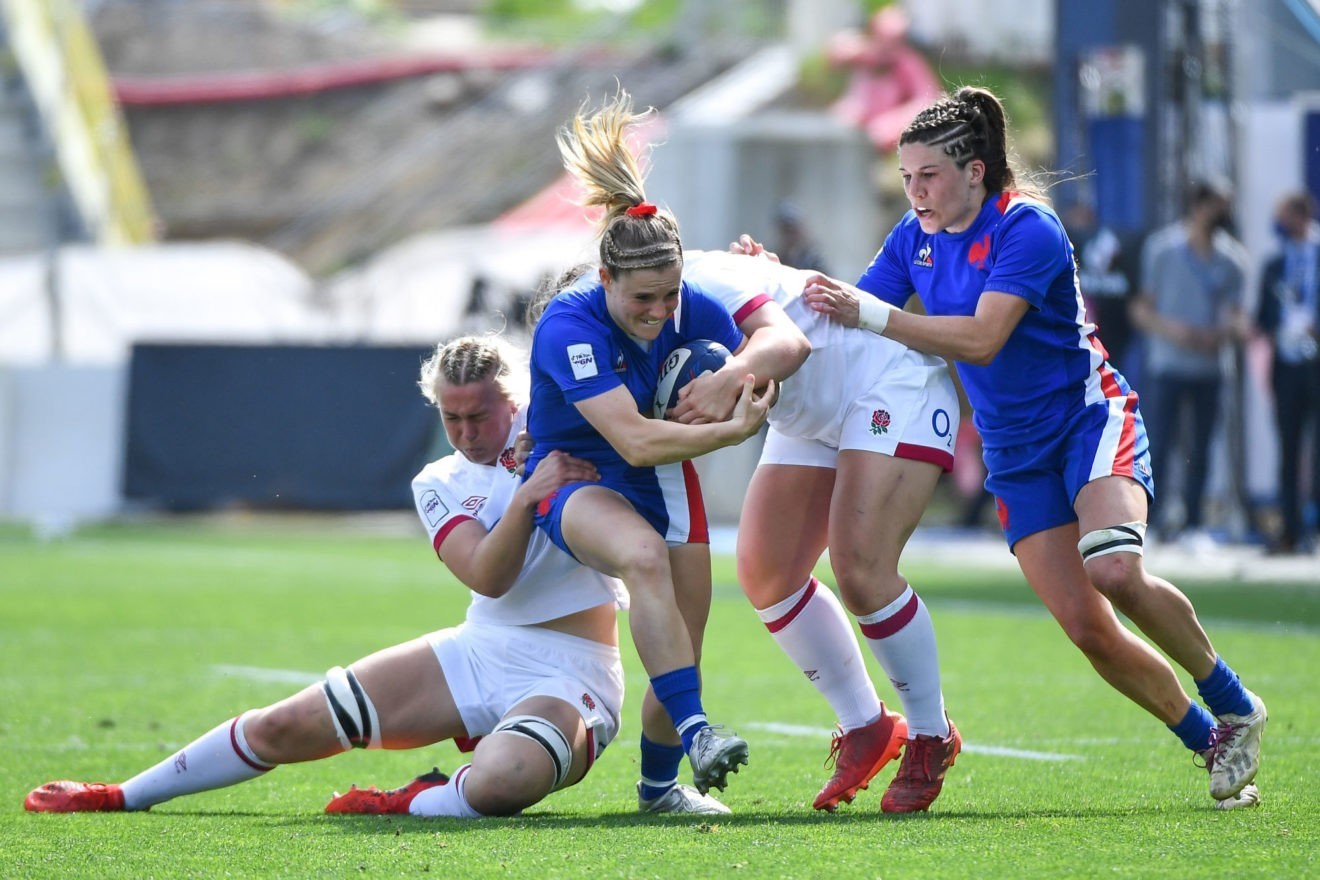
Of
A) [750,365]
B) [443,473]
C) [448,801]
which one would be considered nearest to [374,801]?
[448,801]

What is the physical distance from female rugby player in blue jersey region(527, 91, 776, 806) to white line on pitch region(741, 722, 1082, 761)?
4.70 ft

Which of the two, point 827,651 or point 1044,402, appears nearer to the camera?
point 1044,402

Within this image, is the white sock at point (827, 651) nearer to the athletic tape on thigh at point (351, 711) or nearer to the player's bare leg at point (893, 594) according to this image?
the player's bare leg at point (893, 594)

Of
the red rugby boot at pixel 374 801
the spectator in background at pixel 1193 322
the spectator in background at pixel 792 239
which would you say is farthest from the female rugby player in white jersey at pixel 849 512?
the spectator in background at pixel 792 239

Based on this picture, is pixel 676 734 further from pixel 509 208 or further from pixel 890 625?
pixel 509 208

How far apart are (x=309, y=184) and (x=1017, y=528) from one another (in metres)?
33.8

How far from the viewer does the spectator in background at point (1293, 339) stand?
41.1 ft

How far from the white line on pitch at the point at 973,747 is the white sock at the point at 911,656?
0.90 m

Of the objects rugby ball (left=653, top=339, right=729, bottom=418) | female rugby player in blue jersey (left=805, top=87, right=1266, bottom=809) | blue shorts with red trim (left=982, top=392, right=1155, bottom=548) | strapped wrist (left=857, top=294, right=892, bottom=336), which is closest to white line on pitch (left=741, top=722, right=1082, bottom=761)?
female rugby player in blue jersey (left=805, top=87, right=1266, bottom=809)

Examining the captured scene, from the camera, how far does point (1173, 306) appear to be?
13.1 meters

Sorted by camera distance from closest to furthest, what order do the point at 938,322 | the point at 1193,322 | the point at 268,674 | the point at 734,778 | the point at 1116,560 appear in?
1. the point at 1116,560
2. the point at 938,322
3. the point at 734,778
4. the point at 268,674
5. the point at 1193,322

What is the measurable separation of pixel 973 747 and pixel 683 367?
199 cm

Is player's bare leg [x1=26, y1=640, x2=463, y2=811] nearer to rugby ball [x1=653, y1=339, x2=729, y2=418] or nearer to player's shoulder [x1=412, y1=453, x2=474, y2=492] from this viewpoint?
player's shoulder [x1=412, y1=453, x2=474, y2=492]

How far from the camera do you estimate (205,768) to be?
5.29 metres
